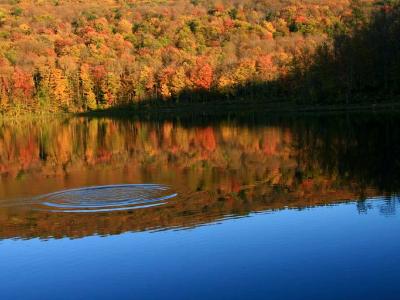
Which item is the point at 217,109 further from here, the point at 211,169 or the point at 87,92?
the point at 211,169

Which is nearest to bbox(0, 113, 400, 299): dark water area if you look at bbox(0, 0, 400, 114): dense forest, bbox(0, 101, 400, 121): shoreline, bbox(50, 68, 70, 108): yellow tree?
bbox(0, 101, 400, 121): shoreline

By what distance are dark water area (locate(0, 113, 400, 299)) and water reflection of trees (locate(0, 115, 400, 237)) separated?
66mm

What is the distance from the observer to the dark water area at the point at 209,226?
10172mm

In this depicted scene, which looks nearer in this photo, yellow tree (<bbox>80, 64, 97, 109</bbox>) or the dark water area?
the dark water area

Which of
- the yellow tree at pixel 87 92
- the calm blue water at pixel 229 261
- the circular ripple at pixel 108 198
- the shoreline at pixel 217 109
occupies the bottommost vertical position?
the calm blue water at pixel 229 261

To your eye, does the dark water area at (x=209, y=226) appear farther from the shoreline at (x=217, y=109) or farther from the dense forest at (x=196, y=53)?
the dense forest at (x=196, y=53)

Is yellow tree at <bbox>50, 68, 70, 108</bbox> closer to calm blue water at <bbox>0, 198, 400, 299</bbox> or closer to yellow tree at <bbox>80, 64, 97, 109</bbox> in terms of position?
yellow tree at <bbox>80, 64, 97, 109</bbox>

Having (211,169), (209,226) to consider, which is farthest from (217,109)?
(209,226)

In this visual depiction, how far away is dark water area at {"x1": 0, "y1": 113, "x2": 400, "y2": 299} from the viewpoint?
1017cm

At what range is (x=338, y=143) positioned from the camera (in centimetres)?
2845

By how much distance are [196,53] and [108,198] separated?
89.9m

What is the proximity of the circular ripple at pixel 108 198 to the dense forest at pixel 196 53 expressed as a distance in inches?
1558

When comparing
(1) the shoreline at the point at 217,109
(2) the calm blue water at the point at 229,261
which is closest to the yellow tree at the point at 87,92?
(1) the shoreline at the point at 217,109

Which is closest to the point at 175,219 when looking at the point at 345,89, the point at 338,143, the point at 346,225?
the point at 346,225
